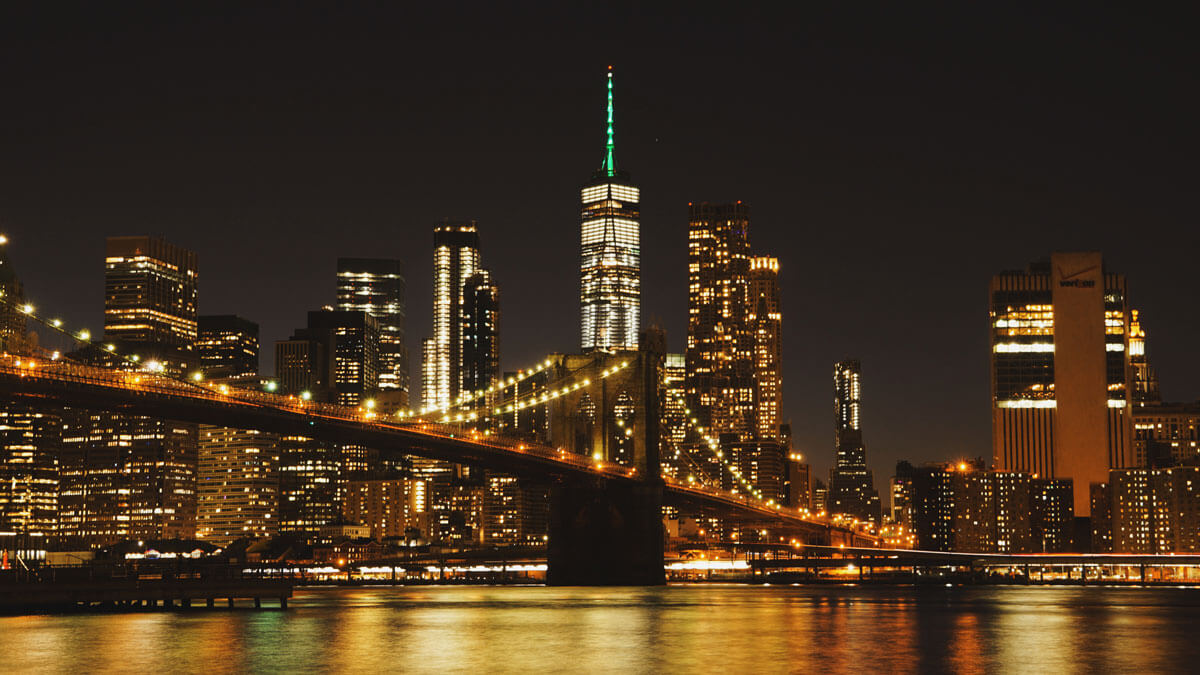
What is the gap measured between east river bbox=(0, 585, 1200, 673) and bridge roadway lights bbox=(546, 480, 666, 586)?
25541 mm

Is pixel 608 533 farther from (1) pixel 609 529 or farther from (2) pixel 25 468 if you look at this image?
(2) pixel 25 468

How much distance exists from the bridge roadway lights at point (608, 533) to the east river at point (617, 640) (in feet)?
83.8

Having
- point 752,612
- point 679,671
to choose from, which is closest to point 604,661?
point 679,671

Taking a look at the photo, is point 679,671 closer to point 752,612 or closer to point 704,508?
point 752,612

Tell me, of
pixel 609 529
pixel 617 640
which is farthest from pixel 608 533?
pixel 617 640

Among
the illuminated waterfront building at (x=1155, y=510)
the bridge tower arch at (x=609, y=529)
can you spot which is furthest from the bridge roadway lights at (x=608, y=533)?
the illuminated waterfront building at (x=1155, y=510)

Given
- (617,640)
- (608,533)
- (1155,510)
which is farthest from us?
(1155,510)

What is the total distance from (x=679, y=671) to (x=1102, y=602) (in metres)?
50.8

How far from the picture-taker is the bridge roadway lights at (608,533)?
94625mm

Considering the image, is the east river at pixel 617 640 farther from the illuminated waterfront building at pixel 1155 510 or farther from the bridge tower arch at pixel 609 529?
the illuminated waterfront building at pixel 1155 510

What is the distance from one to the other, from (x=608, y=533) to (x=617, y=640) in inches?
1996

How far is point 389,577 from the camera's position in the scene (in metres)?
176

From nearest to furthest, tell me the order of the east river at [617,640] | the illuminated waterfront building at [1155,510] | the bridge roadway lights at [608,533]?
the east river at [617,640], the bridge roadway lights at [608,533], the illuminated waterfront building at [1155,510]

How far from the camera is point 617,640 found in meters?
44.9
